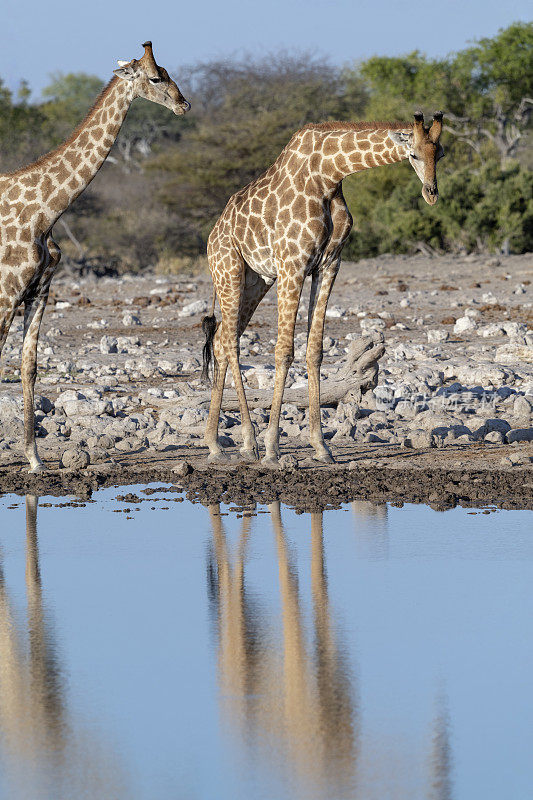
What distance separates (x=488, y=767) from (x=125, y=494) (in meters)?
4.71

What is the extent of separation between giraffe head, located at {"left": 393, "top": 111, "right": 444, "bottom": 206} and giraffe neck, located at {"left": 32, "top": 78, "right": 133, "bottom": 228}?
2.12 meters

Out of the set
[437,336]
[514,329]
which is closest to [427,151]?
[437,336]

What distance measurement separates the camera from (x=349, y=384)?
1076 centimetres

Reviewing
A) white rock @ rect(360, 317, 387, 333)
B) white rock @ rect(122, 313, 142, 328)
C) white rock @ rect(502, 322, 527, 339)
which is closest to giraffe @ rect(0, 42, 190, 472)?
white rock @ rect(502, 322, 527, 339)

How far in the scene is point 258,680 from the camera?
4512 millimetres

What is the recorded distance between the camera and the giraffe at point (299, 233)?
8859 mm

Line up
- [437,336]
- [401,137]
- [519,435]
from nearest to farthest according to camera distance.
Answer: [401,137], [519,435], [437,336]

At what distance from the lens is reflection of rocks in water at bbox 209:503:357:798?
3.74 metres

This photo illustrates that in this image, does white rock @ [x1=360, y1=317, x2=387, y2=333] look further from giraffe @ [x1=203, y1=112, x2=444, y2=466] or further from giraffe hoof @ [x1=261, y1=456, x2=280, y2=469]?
giraffe hoof @ [x1=261, y1=456, x2=280, y2=469]

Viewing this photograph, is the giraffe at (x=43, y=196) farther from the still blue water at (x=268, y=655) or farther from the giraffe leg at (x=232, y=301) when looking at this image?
the still blue water at (x=268, y=655)

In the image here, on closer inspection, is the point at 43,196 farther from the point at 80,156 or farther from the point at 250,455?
the point at 250,455

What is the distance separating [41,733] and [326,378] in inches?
291

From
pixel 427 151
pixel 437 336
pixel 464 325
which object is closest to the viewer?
pixel 427 151

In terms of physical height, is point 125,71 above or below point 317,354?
above
